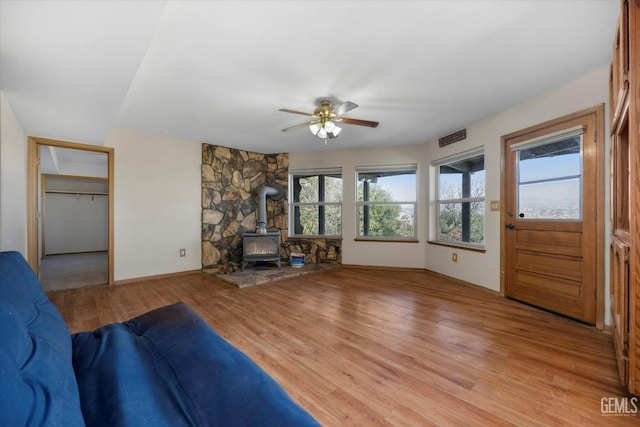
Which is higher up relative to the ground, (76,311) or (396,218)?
(396,218)

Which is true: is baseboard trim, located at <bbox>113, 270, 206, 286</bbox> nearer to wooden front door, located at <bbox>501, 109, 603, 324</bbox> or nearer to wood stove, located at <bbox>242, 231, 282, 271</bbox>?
wood stove, located at <bbox>242, 231, 282, 271</bbox>

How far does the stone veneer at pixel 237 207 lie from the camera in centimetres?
455

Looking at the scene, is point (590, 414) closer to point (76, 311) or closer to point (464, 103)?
point (464, 103)

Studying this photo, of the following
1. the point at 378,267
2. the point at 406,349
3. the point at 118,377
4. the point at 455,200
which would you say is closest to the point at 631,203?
the point at 406,349

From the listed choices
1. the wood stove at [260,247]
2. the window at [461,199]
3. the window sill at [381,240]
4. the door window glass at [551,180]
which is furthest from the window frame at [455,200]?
the wood stove at [260,247]

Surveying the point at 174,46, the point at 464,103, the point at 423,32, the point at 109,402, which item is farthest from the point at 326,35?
the point at 109,402

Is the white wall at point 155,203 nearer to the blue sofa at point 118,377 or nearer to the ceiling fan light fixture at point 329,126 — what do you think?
the ceiling fan light fixture at point 329,126

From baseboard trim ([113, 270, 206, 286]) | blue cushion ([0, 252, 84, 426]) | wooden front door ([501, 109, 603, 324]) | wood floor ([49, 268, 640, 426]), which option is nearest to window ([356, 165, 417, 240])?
wood floor ([49, 268, 640, 426])

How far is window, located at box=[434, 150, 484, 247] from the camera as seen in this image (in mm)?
3635

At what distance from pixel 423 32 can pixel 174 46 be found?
5.75 feet

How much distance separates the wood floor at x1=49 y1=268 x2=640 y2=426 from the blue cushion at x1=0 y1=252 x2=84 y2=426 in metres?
1.10

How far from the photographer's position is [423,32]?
177 centimetres

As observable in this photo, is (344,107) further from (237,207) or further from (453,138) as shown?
(237,207)

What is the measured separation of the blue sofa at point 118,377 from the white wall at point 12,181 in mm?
1679
